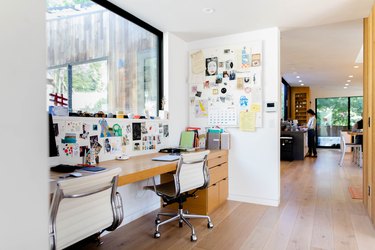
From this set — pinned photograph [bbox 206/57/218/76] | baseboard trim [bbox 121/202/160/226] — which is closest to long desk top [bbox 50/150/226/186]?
baseboard trim [bbox 121/202/160/226]

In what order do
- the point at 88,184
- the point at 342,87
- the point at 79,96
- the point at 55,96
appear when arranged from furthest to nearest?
1. the point at 342,87
2. the point at 79,96
3. the point at 55,96
4. the point at 88,184

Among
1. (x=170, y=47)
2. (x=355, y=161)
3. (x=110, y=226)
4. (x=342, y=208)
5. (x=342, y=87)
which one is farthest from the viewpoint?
(x=342, y=87)

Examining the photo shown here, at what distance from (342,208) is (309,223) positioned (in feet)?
2.62

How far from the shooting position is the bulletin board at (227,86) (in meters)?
3.54

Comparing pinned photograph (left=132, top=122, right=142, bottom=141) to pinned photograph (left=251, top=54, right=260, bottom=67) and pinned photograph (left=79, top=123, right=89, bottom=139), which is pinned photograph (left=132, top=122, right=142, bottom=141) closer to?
pinned photograph (left=79, top=123, right=89, bottom=139)

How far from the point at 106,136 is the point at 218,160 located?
146cm

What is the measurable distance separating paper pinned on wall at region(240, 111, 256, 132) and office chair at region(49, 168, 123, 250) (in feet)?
7.34

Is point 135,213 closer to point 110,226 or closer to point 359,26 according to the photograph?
point 110,226

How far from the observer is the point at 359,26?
367 cm

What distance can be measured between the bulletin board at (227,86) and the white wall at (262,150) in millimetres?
91

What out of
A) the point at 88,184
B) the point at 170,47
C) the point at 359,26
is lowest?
the point at 88,184

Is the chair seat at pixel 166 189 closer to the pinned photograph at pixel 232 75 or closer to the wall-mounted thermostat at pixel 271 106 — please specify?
the wall-mounted thermostat at pixel 271 106

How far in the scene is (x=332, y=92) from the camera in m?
10.7

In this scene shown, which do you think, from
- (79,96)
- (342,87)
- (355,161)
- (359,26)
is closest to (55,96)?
(79,96)
